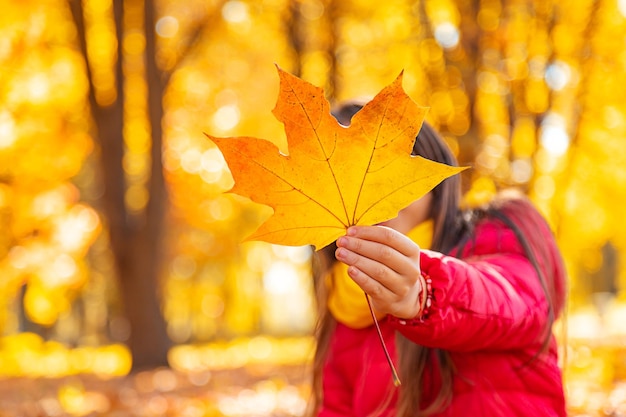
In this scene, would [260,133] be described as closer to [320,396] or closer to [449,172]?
[320,396]

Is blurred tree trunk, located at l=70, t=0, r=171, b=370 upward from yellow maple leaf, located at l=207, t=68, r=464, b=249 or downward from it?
upward

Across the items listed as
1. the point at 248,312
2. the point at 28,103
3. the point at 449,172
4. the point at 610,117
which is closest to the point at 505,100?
the point at 610,117

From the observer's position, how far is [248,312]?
99.9ft

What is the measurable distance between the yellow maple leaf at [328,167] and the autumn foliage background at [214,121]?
1348 millimetres

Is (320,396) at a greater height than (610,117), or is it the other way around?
(610,117)

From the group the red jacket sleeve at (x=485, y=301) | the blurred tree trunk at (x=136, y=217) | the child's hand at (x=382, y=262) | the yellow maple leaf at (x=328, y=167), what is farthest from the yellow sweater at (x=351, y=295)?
the blurred tree trunk at (x=136, y=217)

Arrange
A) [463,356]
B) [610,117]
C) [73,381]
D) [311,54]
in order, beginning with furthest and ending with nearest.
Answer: [311,54] → [610,117] → [73,381] → [463,356]

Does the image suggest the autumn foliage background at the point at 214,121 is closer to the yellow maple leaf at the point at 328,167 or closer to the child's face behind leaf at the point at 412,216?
the child's face behind leaf at the point at 412,216

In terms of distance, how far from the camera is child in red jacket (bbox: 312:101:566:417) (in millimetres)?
1380

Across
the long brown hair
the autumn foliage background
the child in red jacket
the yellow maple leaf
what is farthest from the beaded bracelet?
the autumn foliage background

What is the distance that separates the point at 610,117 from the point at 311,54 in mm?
3796

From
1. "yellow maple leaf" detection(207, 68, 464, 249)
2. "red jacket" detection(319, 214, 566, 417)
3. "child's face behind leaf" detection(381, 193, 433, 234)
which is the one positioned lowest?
"red jacket" detection(319, 214, 566, 417)

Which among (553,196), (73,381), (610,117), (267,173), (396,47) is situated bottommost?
(73,381)

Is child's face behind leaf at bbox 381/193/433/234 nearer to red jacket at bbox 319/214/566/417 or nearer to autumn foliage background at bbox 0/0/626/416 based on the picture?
red jacket at bbox 319/214/566/417
